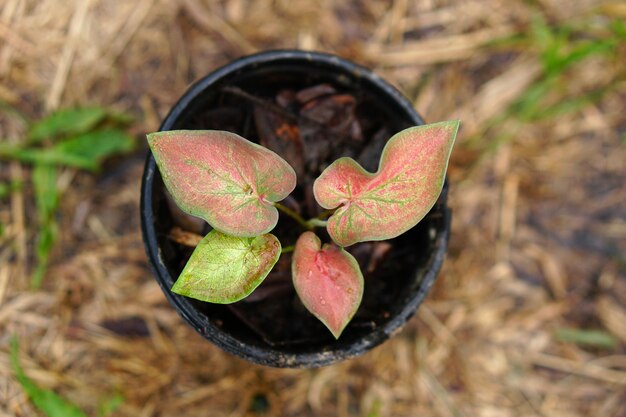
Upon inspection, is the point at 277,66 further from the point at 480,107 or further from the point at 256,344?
the point at 480,107

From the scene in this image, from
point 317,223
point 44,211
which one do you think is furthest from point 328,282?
point 44,211

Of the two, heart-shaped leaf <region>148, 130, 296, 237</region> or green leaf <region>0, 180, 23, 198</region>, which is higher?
heart-shaped leaf <region>148, 130, 296, 237</region>

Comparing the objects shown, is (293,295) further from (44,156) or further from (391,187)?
(44,156)

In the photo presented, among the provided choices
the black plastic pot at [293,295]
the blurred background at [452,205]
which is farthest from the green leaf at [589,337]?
the black plastic pot at [293,295]

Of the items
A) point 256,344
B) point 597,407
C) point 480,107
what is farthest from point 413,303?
point 597,407

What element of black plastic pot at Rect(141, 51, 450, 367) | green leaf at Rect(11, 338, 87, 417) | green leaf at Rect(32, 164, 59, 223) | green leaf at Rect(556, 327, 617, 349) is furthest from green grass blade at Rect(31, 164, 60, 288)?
green leaf at Rect(556, 327, 617, 349)

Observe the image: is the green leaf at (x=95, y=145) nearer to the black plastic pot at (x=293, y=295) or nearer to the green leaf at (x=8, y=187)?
the green leaf at (x=8, y=187)

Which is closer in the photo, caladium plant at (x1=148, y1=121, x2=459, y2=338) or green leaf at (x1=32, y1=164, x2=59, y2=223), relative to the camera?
caladium plant at (x1=148, y1=121, x2=459, y2=338)

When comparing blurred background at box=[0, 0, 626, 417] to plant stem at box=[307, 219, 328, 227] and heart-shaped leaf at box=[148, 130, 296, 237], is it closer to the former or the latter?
plant stem at box=[307, 219, 328, 227]
